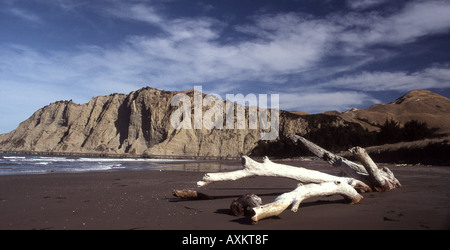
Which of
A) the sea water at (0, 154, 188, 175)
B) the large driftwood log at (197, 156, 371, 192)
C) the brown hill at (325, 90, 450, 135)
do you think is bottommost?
the sea water at (0, 154, 188, 175)

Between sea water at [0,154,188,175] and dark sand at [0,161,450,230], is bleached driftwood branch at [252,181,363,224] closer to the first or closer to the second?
dark sand at [0,161,450,230]

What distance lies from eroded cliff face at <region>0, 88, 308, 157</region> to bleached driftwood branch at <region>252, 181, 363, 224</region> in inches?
2726

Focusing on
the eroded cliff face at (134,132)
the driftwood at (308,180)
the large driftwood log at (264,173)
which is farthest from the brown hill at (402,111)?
the large driftwood log at (264,173)

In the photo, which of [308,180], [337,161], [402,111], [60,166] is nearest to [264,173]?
[308,180]

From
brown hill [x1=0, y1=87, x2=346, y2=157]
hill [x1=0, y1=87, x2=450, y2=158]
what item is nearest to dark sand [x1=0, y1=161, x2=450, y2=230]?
hill [x1=0, y1=87, x2=450, y2=158]

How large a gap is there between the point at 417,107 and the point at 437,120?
3130cm

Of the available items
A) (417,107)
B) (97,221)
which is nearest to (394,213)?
(97,221)

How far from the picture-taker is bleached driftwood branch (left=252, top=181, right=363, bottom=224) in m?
3.71

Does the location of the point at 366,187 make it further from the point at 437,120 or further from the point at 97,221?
the point at 437,120

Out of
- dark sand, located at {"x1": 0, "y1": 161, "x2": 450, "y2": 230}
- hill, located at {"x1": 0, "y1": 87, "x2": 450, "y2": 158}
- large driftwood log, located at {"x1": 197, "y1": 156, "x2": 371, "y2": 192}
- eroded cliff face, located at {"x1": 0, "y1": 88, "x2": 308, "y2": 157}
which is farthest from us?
eroded cliff face, located at {"x1": 0, "y1": 88, "x2": 308, "y2": 157}

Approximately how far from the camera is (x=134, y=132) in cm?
8056

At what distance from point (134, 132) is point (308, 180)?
7928 centimetres

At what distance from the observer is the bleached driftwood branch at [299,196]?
3.71 m

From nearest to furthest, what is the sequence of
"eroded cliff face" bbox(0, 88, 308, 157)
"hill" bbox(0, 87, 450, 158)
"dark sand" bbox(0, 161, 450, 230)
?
1. "dark sand" bbox(0, 161, 450, 230)
2. "hill" bbox(0, 87, 450, 158)
3. "eroded cliff face" bbox(0, 88, 308, 157)
